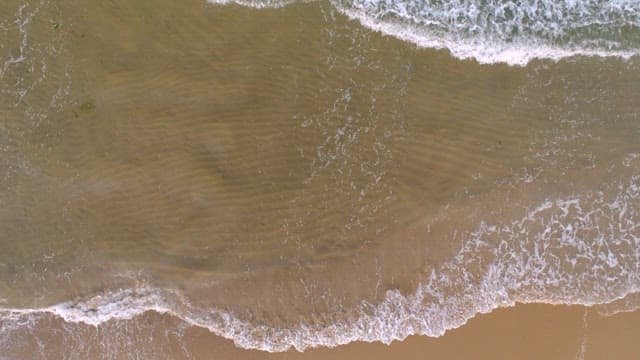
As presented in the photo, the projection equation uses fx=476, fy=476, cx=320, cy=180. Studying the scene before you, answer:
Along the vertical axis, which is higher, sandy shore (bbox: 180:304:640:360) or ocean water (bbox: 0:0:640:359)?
ocean water (bbox: 0:0:640:359)

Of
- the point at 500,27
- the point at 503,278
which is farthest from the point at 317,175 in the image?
the point at 500,27

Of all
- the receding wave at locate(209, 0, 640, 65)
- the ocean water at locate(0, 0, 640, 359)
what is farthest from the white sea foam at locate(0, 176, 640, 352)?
the receding wave at locate(209, 0, 640, 65)

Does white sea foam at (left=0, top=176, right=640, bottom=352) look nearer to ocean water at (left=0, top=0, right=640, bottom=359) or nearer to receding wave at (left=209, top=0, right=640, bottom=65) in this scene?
ocean water at (left=0, top=0, right=640, bottom=359)

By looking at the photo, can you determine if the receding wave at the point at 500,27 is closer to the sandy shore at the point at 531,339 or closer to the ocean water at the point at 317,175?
the ocean water at the point at 317,175

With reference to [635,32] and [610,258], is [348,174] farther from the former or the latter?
[635,32]

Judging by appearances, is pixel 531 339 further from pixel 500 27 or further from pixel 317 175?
pixel 500 27

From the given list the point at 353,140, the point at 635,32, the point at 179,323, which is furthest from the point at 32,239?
the point at 635,32

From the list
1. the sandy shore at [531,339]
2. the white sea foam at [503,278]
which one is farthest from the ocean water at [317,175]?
the sandy shore at [531,339]
